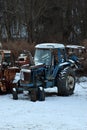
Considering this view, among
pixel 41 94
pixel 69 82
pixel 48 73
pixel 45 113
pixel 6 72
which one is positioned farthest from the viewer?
pixel 69 82

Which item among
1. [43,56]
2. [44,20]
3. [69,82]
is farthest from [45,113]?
[44,20]

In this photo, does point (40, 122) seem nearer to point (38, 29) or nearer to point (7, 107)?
point (7, 107)

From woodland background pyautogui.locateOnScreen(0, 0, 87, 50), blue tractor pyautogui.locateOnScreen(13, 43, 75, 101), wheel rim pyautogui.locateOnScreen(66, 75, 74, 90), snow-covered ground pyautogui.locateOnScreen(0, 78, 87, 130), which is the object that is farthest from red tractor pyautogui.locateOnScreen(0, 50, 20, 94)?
woodland background pyautogui.locateOnScreen(0, 0, 87, 50)

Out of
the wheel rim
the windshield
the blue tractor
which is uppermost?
the windshield

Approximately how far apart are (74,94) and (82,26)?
2975cm

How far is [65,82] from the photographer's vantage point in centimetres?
2206

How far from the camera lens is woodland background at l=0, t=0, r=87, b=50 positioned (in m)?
47.9

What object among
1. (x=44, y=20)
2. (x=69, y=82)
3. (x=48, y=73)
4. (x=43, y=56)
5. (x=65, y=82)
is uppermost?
(x=43, y=56)

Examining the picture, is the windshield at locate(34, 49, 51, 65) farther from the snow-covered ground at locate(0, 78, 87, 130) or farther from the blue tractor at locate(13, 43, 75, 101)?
the snow-covered ground at locate(0, 78, 87, 130)

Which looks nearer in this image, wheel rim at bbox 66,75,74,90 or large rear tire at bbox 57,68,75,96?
large rear tire at bbox 57,68,75,96

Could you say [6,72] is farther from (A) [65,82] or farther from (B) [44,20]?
(B) [44,20]

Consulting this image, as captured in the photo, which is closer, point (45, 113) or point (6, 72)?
point (45, 113)

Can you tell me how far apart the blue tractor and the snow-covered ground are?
18.4 inches

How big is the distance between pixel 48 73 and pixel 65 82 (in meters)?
0.91
